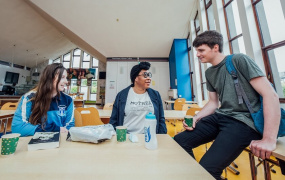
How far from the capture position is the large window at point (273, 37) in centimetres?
221

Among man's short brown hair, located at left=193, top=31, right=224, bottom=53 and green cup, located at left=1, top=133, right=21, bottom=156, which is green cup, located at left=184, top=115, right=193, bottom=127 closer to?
man's short brown hair, located at left=193, top=31, right=224, bottom=53

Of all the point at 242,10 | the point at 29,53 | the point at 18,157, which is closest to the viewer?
the point at 18,157

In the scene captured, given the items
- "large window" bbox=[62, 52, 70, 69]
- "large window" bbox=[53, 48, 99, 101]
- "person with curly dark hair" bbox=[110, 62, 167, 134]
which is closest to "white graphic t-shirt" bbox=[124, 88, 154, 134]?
"person with curly dark hair" bbox=[110, 62, 167, 134]

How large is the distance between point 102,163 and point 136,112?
0.77m

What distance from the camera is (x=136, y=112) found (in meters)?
1.29

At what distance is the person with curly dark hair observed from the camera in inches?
50.6

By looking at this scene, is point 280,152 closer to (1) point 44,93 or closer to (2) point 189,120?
(2) point 189,120

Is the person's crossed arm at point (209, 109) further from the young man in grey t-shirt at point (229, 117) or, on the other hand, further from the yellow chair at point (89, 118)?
the yellow chair at point (89, 118)

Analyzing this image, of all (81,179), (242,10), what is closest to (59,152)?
(81,179)

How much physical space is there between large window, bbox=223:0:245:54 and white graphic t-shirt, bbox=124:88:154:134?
3.27 m

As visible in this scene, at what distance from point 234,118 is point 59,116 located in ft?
5.19

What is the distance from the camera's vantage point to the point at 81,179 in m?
0.43

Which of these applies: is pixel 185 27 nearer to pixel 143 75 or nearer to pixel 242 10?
pixel 242 10

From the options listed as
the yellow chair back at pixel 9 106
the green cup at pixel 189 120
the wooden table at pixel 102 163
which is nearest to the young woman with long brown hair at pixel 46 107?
the wooden table at pixel 102 163
